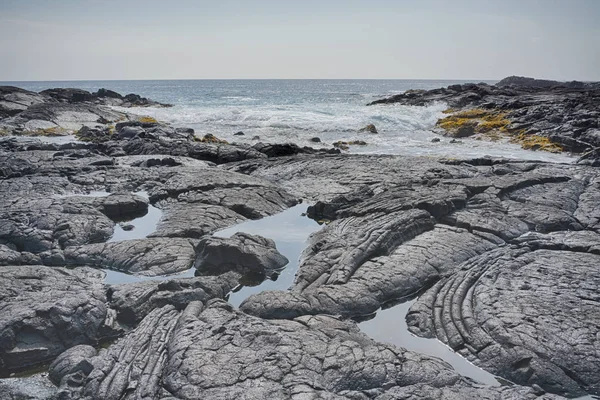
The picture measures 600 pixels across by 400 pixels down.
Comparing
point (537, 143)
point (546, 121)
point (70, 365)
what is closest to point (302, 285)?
point (70, 365)

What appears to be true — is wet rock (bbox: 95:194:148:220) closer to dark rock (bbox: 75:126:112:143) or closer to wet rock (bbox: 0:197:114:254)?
wet rock (bbox: 0:197:114:254)

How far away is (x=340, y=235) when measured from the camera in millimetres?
10273

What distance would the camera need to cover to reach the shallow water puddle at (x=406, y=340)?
5949 millimetres

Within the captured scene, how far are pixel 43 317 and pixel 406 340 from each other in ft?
16.7

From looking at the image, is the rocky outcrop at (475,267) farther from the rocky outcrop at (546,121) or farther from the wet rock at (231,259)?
the rocky outcrop at (546,121)

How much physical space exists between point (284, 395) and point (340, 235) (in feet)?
18.0

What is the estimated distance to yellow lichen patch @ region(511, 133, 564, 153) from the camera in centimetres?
2475

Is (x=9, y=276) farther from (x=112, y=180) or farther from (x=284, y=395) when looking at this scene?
(x=112, y=180)

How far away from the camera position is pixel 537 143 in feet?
85.2

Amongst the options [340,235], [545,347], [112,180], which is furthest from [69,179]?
[545,347]

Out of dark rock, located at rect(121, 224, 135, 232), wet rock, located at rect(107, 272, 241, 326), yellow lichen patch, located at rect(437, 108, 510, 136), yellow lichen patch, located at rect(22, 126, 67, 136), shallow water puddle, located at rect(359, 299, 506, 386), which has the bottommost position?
shallow water puddle, located at rect(359, 299, 506, 386)

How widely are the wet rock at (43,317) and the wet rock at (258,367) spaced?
0.90 metres

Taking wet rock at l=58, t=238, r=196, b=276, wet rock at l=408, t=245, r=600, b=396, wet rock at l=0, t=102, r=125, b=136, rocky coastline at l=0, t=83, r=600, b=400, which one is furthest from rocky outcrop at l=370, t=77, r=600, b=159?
wet rock at l=0, t=102, r=125, b=136

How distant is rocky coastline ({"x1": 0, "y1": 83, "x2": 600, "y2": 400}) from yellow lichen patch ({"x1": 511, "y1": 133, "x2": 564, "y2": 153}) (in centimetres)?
1027
